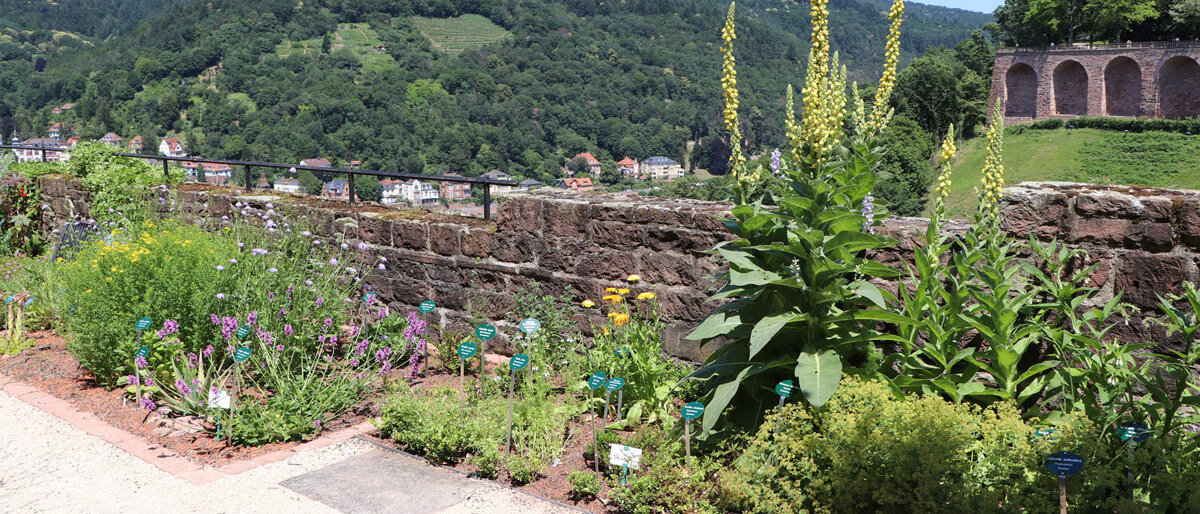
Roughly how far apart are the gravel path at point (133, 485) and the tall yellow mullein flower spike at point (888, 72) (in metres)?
2.24

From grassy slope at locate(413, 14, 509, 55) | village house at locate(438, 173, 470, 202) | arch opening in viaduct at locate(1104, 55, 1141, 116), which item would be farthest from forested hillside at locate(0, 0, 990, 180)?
village house at locate(438, 173, 470, 202)

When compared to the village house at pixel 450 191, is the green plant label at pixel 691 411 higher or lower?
lower

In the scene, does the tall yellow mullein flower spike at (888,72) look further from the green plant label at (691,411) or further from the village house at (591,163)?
the village house at (591,163)

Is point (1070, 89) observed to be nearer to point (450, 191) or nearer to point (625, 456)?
point (450, 191)

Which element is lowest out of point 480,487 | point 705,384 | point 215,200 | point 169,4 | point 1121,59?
point 480,487

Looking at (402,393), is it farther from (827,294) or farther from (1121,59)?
(1121,59)

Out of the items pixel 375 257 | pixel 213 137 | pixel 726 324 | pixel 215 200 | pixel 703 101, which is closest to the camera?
pixel 726 324

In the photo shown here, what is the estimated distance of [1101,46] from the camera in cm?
5962

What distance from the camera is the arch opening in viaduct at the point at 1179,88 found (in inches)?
2208

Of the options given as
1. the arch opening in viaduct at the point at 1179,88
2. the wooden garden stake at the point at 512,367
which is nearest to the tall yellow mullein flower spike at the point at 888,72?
the wooden garden stake at the point at 512,367

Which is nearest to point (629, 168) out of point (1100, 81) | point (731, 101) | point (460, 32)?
point (1100, 81)

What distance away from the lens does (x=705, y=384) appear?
3.93 m

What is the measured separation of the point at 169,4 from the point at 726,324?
530 ft

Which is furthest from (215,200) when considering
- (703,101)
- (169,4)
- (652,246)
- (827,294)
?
(169,4)
